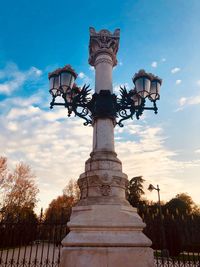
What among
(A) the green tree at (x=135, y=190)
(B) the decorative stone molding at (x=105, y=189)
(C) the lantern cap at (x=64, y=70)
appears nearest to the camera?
(B) the decorative stone molding at (x=105, y=189)

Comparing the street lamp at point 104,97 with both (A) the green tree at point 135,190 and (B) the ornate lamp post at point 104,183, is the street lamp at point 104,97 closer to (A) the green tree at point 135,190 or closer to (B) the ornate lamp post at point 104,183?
(B) the ornate lamp post at point 104,183

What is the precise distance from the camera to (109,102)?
20.5ft

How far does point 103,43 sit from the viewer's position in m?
7.35

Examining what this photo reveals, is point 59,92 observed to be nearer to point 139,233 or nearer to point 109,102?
point 109,102

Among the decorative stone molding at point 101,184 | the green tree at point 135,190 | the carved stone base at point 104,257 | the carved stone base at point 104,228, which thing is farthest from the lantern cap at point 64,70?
the green tree at point 135,190

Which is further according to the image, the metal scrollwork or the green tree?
the green tree

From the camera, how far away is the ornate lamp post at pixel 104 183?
14.4ft

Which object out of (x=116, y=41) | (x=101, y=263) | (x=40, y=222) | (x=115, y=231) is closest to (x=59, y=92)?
(x=116, y=41)

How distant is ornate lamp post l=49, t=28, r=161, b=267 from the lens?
4.39 meters

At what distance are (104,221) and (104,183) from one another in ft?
2.84

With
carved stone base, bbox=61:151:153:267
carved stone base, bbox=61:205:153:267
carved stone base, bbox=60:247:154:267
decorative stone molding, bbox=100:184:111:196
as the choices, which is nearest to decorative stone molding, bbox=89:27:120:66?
carved stone base, bbox=61:151:153:267

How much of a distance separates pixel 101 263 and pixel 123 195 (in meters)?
1.63

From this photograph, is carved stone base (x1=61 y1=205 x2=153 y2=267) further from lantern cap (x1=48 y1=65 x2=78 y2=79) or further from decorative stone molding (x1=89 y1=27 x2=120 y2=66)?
decorative stone molding (x1=89 y1=27 x2=120 y2=66)

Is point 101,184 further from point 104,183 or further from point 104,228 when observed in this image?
point 104,228
